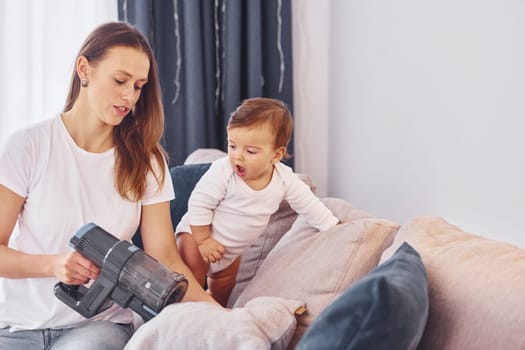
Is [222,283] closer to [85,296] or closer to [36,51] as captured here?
[85,296]

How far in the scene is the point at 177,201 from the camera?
2.04m

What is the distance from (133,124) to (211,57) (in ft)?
3.66

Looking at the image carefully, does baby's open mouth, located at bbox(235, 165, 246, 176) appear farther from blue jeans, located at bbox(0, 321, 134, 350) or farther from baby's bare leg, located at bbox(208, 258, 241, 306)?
blue jeans, located at bbox(0, 321, 134, 350)

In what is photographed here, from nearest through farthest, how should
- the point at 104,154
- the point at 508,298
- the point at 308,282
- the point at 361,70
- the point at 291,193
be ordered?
the point at 508,298
the point at 308,282
the point at 104,154
the point at 291,193
the point at 361,70

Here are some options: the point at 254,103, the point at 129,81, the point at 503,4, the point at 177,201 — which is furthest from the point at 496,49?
the point at 177,201

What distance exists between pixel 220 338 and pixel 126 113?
598mm

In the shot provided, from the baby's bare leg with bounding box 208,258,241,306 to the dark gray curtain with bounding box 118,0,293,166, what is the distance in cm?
93

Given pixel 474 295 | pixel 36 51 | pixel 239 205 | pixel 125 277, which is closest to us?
pixel 474 295

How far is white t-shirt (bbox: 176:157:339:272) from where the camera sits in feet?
5.14

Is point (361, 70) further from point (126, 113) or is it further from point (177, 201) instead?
point (126, 113)

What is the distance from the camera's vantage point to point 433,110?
174 cm

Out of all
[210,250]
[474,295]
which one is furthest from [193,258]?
[474,295]

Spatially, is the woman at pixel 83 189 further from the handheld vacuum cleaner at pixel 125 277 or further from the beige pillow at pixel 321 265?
the beige pillow at pixel 321 265

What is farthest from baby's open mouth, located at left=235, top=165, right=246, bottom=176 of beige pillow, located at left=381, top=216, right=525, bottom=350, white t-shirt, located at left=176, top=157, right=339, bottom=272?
beige pillow, located at left=381, top=216, right=525, bottom=350
